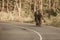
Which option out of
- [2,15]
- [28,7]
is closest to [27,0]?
[28,7]

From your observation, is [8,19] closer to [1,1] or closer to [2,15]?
[2,15]

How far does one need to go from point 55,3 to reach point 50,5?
1.79 m

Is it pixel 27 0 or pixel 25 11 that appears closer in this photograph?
pixel 25 11

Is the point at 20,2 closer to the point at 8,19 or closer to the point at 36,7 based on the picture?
the point at 36,7

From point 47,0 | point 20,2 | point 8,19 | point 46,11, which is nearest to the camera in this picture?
point 8,19

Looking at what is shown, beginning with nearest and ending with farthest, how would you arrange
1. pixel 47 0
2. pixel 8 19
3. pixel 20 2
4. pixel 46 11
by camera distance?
pixel 8 19 < pixel 46 11 < pixel 20 2 < pixel 47 0

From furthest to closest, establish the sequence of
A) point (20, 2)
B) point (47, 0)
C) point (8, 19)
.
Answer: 1. point (47, 0)
2. point (20, 2)
3. point (8, 19)

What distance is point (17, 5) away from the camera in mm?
61719

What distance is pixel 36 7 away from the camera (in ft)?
202

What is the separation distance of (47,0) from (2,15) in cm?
1663

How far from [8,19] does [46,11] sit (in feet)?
35.0

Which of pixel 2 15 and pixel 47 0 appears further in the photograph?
pixel 47 0

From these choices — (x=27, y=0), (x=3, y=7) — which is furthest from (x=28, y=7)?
(x=3, y=7)

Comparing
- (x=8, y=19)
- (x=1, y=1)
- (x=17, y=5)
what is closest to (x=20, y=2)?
(x=17, y=5)
